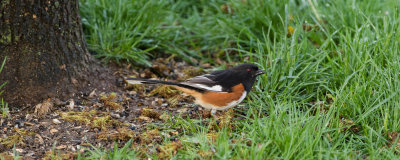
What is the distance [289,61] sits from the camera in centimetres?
498

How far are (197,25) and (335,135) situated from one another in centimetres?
332

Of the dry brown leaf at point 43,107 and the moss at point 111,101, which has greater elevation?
the dry brown leaf at point 43,107

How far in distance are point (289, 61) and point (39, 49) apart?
2551mm

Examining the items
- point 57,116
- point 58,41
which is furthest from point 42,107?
point 58,41

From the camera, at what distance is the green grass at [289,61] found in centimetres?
373

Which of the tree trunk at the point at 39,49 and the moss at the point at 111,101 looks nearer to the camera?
the tree trunk at the point at 39,49

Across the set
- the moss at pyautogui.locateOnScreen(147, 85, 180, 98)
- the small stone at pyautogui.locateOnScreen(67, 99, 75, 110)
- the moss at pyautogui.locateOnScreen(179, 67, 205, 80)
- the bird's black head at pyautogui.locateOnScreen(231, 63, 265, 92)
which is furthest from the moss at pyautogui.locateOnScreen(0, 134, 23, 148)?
the moss at pyautogui.locateOnScreen(179, 67, 205, 80)

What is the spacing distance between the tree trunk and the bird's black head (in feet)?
5.67

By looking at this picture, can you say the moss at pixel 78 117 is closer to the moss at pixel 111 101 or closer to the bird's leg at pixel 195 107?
the moss at pixel 111 101

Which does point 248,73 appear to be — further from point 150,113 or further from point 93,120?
point 93,120

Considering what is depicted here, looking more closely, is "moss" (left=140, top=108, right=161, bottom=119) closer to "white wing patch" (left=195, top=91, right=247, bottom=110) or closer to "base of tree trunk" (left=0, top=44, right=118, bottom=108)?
"white wing patch" (left=195, top=91, right=247, bottom=110)

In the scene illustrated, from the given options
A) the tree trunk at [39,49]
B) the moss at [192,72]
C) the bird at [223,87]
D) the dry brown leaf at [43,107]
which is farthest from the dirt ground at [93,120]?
the moss at [192,72]

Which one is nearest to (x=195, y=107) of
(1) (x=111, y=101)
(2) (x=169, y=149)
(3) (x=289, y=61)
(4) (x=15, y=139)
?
(1) (x=111, y=101)

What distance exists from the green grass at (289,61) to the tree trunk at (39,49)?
2.77 feet
